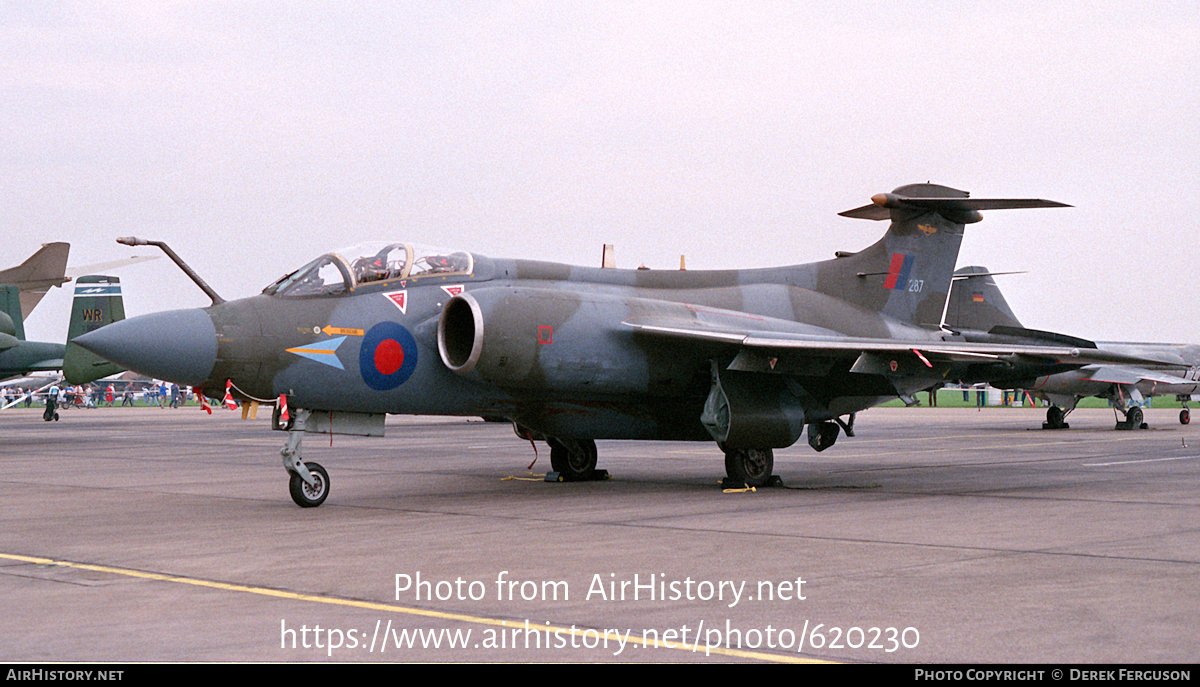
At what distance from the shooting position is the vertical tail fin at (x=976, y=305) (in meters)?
28.6

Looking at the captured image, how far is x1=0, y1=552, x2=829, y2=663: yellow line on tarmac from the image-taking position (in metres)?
5.11

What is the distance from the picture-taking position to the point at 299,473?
11.6 meters

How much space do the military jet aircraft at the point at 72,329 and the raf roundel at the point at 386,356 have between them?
16.5m

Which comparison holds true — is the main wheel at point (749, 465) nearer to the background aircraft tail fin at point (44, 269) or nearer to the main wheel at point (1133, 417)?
the main wheel at point (1133, 417)

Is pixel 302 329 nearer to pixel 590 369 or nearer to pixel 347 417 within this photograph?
pixel 347 417

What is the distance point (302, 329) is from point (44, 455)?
13977mm

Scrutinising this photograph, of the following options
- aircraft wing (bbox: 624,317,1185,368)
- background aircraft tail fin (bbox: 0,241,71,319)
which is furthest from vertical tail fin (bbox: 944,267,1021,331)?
background aircraft tail fin (bbox: 0,241,71,319)

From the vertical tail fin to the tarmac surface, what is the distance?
41.0 ft

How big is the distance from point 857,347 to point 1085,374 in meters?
22.1

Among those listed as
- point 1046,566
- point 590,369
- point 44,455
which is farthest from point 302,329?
point 44,455

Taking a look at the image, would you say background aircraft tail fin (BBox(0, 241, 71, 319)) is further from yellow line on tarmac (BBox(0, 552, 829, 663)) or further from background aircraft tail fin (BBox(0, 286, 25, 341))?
yellow line on tarmac (BBox(0, 552, 829, 663))

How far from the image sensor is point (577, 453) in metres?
15.2

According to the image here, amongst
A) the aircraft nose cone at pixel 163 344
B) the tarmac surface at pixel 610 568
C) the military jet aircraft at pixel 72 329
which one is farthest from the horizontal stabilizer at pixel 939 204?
the military jet aircraft at pixel 72 329

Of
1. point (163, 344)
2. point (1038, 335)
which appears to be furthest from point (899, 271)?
point (163, 344)
